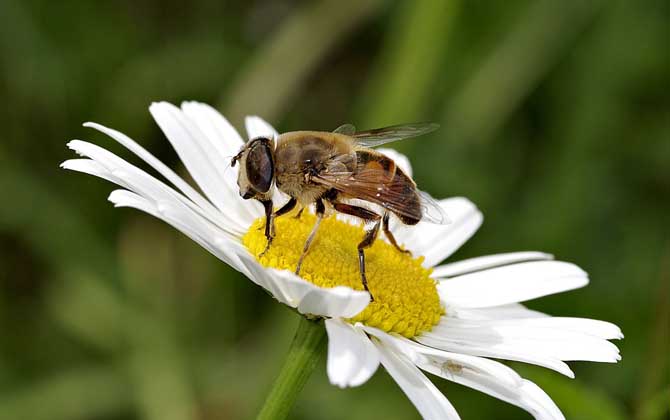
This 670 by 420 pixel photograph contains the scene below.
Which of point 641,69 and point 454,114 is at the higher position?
point 641,69

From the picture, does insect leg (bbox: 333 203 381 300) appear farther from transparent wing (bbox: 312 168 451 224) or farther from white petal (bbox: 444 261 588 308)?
white petal (bbox: 444 261 588 308)

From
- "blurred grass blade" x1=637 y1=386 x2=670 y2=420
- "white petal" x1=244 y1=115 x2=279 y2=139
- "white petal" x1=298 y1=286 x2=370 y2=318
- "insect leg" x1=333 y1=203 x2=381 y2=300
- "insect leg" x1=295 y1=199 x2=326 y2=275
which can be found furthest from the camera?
"white petal" x1=244 y1=115 x2=279 y2=139

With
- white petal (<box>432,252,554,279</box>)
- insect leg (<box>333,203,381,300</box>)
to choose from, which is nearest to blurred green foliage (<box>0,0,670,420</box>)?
white petal (<box>432,252,554,279</box>)

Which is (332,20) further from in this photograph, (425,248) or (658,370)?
(658,370)

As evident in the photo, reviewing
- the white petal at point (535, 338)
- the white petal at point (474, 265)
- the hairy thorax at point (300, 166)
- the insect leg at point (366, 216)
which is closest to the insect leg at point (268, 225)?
the hairy thorax at point (300, 166)

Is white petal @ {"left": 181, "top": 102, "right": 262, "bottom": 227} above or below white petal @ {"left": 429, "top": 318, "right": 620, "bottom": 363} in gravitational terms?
above

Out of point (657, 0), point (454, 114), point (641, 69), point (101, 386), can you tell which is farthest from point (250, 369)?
point (657, 0)

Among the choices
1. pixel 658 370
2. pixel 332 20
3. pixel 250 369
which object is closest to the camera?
pixel 658 370
